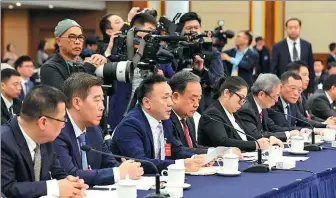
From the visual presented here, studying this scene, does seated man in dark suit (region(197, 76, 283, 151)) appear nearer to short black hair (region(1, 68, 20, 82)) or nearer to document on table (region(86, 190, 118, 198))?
document on table (region(86, 190, 118, 198))

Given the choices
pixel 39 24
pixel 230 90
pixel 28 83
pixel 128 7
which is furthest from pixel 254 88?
pixel 39 24

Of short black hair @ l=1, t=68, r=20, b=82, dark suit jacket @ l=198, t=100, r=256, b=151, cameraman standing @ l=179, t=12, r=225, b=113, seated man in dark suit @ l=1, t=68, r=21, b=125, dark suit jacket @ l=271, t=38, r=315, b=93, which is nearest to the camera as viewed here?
dark suit jacket @ l=198, t=100, r=256, b=151

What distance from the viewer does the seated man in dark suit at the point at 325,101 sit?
23.2 feet

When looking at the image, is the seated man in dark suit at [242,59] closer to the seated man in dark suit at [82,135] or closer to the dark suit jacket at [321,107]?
the dark suit jacket at [321,107]

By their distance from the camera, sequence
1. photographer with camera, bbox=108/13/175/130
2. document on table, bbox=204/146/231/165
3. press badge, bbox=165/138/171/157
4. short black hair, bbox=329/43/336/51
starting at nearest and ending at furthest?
document on table, bbox=204/146/231/165 < press badge, bbox=165/138/171/157 < photographer with camera, bbox=108/13/175/130 < short black hair, bbox=329/43/336/51

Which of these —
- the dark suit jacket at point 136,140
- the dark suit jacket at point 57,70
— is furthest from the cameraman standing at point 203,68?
the dark suit jacket at point 136,140

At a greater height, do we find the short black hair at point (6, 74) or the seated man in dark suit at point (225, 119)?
the short black hair at point (6, 74)

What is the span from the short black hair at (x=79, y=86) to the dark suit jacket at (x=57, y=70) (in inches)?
35.2

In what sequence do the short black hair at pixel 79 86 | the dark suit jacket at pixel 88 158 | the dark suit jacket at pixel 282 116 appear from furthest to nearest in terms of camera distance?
the dark suit jacket at pixel 282 116
the short black hair at pixel 79 86
the dark suit jacket at pixel 88 158

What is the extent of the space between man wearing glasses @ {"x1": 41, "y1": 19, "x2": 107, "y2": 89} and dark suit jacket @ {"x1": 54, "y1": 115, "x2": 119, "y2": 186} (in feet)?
2.78

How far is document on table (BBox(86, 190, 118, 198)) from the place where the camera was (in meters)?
3.02

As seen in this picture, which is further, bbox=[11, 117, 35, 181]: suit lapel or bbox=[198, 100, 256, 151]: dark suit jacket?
bbox=[198, 100, 256, 151]: dark suit jacket

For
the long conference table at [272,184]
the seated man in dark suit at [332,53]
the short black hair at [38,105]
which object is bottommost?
the long conference table at [272,184]

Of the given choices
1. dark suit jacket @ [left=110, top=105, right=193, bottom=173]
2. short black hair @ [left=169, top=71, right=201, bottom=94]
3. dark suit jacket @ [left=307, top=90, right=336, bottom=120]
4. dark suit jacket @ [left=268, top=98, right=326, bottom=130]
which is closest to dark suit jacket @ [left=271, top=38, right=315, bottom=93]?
dark suit jacket @ [left=307, top=90, right=336, bottom=120]
